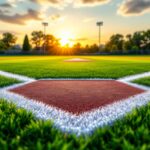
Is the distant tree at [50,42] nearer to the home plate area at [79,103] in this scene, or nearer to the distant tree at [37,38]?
the distant tree at [37,38]

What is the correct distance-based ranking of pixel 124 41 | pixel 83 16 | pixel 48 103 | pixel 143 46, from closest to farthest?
1. pixel 48 103
2. pixel 83 16
3. pixel 143 46
4. pixel 124 41

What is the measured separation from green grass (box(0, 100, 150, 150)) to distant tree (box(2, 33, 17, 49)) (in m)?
108

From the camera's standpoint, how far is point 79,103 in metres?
7.38

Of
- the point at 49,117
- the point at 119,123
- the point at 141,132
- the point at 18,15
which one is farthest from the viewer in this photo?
the point at 18,15

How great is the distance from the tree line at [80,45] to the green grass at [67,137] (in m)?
75.3

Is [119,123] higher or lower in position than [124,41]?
lower

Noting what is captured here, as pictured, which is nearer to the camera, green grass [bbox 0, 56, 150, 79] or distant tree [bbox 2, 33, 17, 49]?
green grass [bbox 0, 56, 150, 79]

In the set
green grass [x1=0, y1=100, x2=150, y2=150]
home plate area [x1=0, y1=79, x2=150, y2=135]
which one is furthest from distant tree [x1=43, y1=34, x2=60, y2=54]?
green grass [x1=0, y1=100, x2=150, y2=150]

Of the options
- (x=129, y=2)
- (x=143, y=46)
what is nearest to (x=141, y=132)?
(x=129, y=2)

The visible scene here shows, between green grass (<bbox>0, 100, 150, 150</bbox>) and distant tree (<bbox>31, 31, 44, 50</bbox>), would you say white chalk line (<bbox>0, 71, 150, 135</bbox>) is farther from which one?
distant tree (<bbox>31, 31, 44, 50</bbox>)

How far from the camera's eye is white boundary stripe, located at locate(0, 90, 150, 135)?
5074 millimetres

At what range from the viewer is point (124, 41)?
322 ft

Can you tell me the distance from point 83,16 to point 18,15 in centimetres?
1667

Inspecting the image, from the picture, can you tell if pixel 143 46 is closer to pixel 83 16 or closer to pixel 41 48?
pixel 41 48
